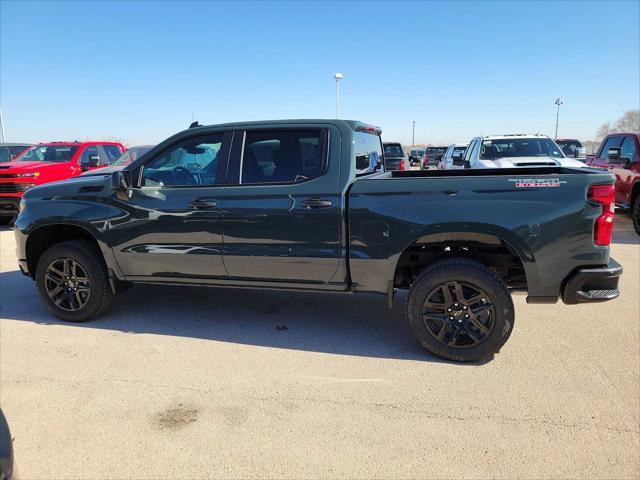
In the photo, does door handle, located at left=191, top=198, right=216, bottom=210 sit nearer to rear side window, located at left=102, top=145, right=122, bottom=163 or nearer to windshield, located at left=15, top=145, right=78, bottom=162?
windshield, located at left=15, top=145, right=78, bottom=162

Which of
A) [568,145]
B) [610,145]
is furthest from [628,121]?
[610,145]

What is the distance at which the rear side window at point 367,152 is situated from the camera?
413 centimetres

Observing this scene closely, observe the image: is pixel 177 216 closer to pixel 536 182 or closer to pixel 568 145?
pixel 536 182

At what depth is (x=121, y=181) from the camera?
4.25 metres

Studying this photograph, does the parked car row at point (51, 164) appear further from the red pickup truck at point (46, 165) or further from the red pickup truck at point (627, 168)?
the red pickup truck at point (627, 168)

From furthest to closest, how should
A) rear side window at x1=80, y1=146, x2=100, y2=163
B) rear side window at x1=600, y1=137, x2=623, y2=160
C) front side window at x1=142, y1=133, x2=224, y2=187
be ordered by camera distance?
rear side window at x1=80, y1=146, x2=100, y2=163, rear side window at x1=600, y1=137, x2=623, y2=160, front side window at x1=142, y1=133, x2=224, y2=187

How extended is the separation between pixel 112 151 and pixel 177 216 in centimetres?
1067

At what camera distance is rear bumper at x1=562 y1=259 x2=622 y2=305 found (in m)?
3.40

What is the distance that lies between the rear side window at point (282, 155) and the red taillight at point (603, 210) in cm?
205

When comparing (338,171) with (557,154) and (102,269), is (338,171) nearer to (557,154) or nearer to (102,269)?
(102,269)

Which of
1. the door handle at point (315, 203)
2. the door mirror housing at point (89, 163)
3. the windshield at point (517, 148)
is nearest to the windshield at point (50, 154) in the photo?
the door mirror housing at point (89, 163)

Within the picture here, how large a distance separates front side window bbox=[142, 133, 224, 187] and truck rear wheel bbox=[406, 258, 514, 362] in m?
2.11

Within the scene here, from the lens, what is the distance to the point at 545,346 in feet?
12.8

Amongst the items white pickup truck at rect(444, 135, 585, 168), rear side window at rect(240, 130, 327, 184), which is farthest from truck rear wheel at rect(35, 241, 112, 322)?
white pickup truck at rect(444, 135, 585, 168)
